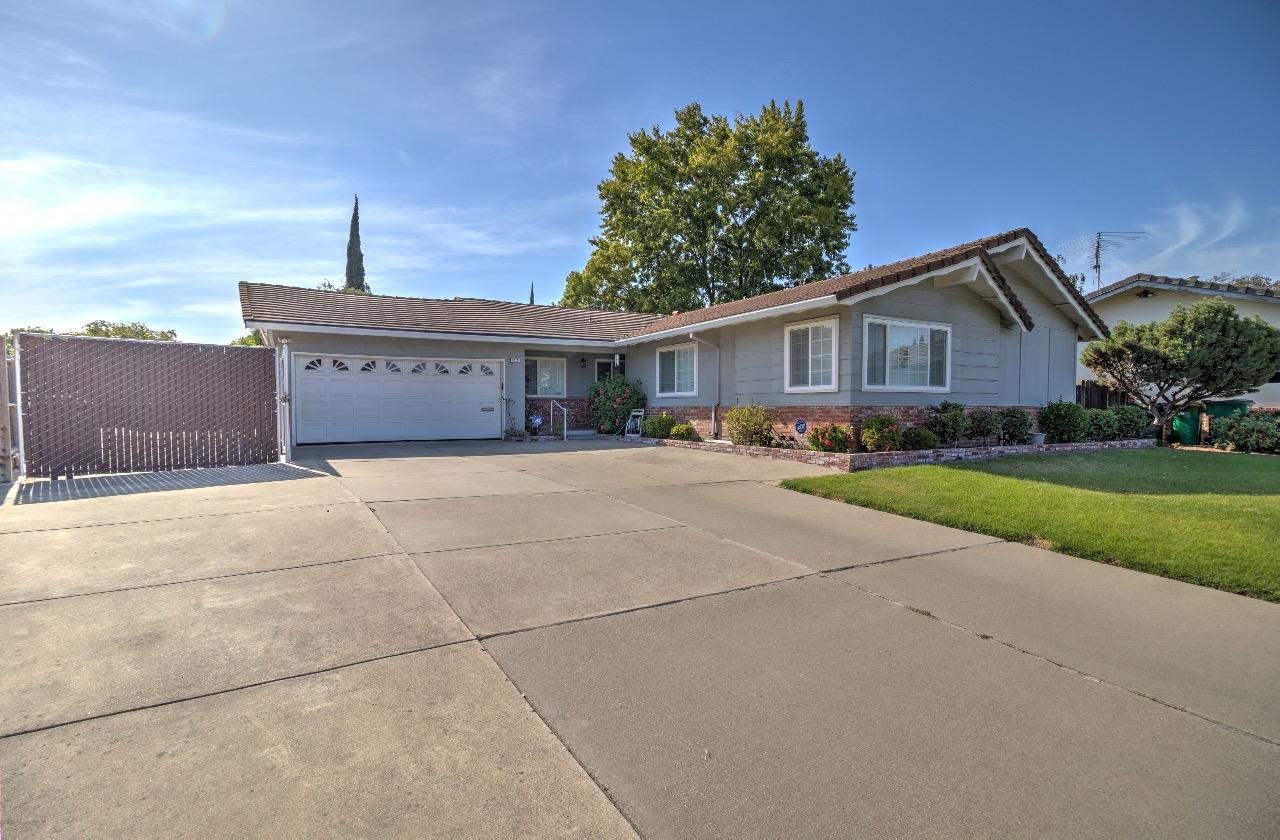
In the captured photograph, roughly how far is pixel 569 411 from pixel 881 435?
33.2 ft

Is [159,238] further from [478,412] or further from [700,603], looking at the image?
[700,603]

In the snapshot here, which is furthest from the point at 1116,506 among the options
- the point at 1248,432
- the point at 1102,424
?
the point at 1248,432

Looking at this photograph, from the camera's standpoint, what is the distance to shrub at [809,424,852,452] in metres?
10.9

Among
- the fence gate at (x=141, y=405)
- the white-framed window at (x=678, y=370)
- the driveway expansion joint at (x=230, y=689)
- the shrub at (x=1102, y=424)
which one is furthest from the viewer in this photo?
the white-framed window at (x=678, y=370)

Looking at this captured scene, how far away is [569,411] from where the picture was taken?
60.3 feet

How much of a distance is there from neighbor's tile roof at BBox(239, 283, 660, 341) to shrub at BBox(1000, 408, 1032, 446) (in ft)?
34.2

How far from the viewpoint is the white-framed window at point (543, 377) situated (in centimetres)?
1794

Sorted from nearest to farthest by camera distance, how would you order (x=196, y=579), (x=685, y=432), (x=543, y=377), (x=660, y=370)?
(x=196, y=579)
(x=685, y=432)
(x=660, y=370)
(x=543, y=377)

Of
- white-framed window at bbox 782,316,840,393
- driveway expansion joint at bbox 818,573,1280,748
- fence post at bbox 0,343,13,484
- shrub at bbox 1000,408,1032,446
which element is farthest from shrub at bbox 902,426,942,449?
fence post at bbox 0,343,13,484

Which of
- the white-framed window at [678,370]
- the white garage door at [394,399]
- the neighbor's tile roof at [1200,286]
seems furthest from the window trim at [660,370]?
the neighbor's tile roof at [1200,286]

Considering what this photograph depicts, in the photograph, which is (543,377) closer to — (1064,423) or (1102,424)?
(1064,423)

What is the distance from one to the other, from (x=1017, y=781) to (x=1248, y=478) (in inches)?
414

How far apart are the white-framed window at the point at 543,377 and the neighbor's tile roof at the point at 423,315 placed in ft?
3.38

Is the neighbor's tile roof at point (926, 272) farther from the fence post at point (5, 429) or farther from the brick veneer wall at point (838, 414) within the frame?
the fence post at point (5, 429)
